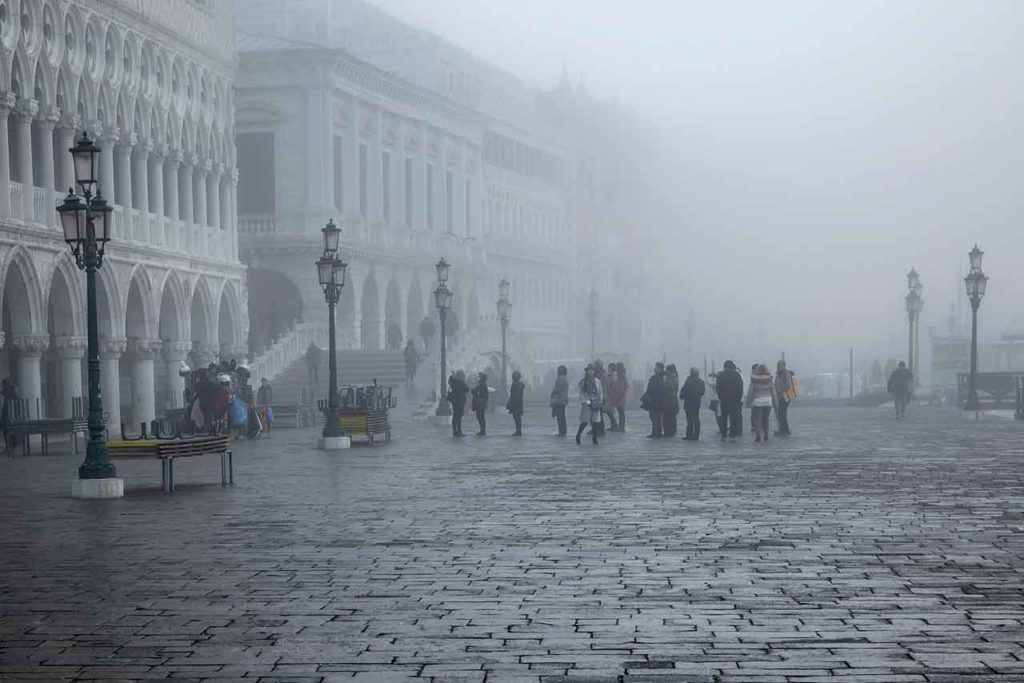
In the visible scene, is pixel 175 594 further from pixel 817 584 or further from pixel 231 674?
pixel 817 584

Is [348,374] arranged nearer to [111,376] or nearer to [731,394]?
[111,376]

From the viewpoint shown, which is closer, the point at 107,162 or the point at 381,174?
the point at 107,162

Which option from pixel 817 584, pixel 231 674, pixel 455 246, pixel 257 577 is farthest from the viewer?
pixel 455 246

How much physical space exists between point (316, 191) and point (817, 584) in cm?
5446

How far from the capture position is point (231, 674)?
815 centimetres

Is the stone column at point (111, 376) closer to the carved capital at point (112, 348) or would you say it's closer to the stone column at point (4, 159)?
the carved capital at point (112, 348)

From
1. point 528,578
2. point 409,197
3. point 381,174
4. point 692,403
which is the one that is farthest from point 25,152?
point 409,197

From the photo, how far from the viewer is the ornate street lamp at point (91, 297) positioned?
19547 millimetres

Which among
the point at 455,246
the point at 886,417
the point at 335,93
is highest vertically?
the point at 335,93

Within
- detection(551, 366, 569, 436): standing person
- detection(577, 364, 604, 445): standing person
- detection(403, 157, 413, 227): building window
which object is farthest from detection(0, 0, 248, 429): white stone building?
detection(403, 157, 413, 227): building window

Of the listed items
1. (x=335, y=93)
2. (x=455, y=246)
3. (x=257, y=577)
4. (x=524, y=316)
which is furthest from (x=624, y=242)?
(x=257, y=577)

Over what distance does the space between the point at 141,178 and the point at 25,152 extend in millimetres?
8899

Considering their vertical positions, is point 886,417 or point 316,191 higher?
point 316,191

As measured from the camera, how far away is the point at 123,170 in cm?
4462
